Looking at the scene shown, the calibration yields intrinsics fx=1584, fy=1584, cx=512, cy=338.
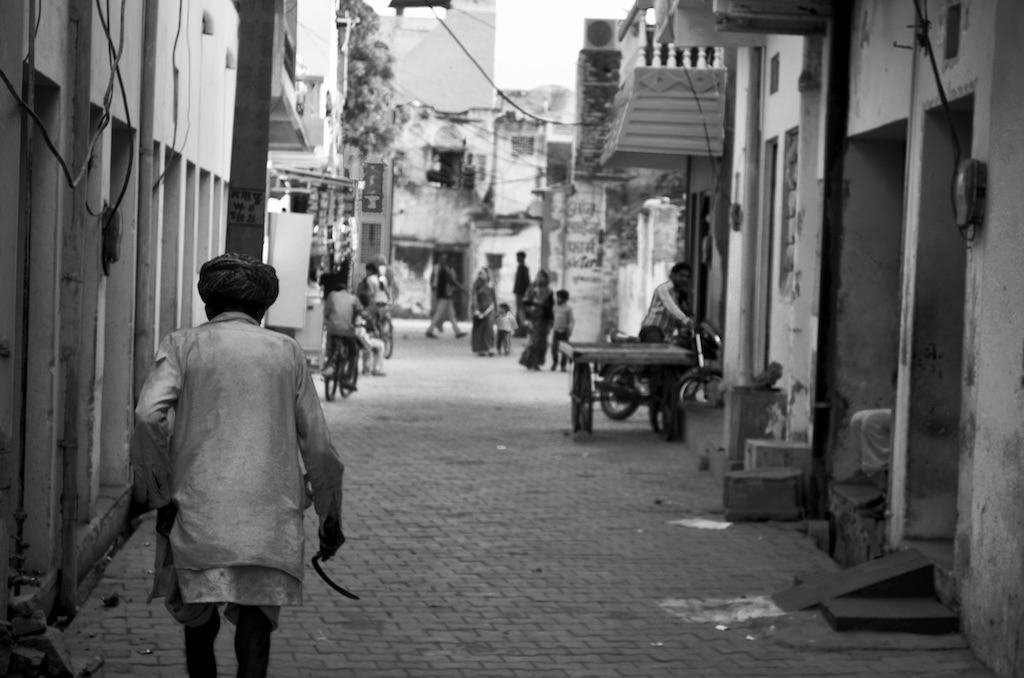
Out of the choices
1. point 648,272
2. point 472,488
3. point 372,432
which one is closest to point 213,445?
point 472,488

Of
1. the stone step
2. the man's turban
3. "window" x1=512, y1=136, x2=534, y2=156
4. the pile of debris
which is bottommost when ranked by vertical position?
the stone step

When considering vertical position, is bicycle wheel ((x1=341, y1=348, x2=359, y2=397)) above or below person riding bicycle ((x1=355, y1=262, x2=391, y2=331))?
below

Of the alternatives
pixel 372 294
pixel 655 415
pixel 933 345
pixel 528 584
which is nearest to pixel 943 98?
pixel 933 345

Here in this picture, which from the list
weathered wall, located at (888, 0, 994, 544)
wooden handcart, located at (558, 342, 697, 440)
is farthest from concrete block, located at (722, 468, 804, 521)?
wooden handcart, located at (558, 342, 697, 440)

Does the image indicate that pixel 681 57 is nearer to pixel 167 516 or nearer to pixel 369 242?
pixel 167 516

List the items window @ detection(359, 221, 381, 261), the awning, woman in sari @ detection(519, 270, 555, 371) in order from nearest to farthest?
the awning < woman in sari @ detection(519, 270, 555, 371) < window @ detection(359, 221, 381, 261)

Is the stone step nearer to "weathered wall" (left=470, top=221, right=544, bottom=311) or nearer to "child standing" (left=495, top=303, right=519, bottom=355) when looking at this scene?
"child standing" (left=495, top=303, right=519, bottom=355)

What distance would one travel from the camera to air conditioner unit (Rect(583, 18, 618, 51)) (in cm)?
Answer: 3077

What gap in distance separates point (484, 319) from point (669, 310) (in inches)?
540

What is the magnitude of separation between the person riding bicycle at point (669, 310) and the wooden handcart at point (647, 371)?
0.42m

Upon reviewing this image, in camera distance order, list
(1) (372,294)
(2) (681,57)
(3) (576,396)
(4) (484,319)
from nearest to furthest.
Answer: (3) (576,396) < (2) (681,57) < (1) (372,294) < (4) (484,319)

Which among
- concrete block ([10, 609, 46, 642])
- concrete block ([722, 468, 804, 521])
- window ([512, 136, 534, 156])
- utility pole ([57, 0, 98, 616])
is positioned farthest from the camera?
window ([512, 136, 534, 156])

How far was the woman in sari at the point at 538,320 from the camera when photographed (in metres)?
27.3

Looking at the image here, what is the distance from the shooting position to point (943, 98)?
7820mm
